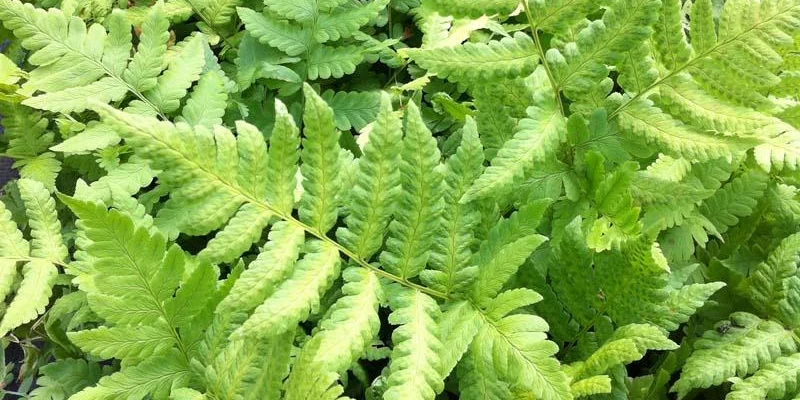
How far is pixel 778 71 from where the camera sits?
1009 mm

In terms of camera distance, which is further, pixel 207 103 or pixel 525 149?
pixel 207 103

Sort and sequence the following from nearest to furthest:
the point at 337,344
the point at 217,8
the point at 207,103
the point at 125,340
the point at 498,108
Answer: the point at 337,344, the point at 125,340, the point at 498,108, the point at 207,103, the point at 217,8

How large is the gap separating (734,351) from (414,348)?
425mm

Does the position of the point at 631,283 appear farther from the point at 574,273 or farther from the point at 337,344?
the point at 337,344

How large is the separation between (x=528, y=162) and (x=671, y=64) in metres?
0.23

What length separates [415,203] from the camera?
2.67 feet

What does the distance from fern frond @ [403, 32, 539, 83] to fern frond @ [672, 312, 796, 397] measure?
43 cm

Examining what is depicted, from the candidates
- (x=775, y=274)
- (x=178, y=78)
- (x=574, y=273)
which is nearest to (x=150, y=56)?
(x=178, y=78)

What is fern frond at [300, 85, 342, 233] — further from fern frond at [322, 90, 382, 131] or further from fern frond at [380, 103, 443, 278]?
fern frond at [322, 90, 382, 131]

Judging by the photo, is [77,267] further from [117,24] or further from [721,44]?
[721,44]

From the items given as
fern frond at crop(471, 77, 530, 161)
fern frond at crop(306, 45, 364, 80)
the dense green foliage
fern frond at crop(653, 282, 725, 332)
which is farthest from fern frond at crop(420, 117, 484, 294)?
fern frond at crop(306, 45, 364, 80)

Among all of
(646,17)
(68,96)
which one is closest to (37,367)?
(68,96)

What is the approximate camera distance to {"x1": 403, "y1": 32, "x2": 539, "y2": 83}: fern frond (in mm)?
842

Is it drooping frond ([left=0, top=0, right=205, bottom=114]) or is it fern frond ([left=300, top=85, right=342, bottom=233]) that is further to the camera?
drooping frond ([left=0, top=0, right=205, bottom=114])
